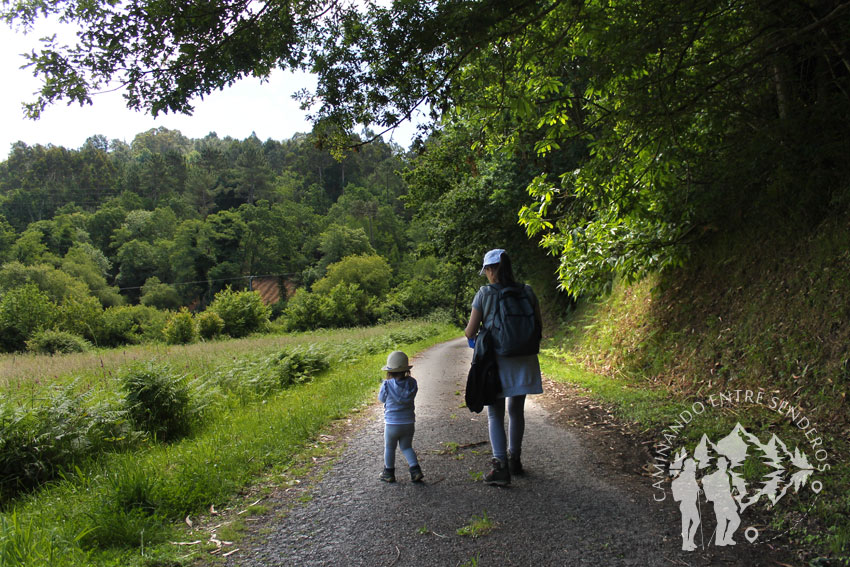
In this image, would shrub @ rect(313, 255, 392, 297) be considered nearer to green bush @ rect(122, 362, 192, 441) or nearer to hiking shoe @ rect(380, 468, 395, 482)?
green bush @ rect(122, 362, 192, 441)

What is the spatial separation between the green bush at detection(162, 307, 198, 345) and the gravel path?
36.7 metres

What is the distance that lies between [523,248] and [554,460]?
14202 mm

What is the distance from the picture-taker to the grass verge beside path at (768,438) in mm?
2857

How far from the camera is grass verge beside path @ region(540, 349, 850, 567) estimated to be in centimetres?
286

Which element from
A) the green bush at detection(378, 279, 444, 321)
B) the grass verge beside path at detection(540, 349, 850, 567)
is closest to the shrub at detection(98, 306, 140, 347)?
the green bush at detection(378, 279, 444, 321)

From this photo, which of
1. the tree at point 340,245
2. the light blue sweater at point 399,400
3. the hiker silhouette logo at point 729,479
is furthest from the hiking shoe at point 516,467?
the tree at point 340,245

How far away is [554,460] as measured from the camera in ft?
15.4

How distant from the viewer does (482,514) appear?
3.53 meters

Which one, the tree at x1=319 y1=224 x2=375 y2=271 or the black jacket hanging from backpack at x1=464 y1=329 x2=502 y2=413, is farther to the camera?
the tree at x1=319 y1=224 x2=375 y2=271

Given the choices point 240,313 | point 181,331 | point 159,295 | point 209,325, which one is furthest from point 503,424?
point 159,295

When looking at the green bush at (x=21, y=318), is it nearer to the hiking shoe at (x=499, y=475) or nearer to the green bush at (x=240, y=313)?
the green bush at (x=240, y=313)

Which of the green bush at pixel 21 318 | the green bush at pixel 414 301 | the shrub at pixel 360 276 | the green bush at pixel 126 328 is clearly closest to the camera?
the green bush at pixel 21 318

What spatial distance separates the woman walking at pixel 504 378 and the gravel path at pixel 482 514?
0.67ft

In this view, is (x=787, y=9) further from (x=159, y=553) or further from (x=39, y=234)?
(x=39, y=234)
